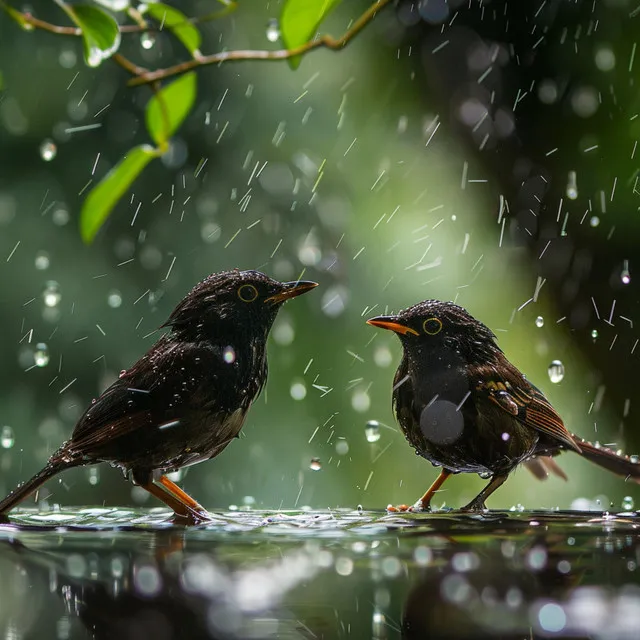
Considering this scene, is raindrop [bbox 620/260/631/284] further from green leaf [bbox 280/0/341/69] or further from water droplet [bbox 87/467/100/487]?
green leaf [bbox 280/0/341/69]

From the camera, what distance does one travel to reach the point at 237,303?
244 centimetres

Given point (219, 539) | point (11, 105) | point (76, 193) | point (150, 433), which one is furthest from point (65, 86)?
point (219, 539)

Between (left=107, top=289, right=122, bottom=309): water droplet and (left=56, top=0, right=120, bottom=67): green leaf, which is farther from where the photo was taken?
(left=107, top=289, right=122, bottom=309): water droplet

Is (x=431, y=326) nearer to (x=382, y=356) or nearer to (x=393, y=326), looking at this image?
(x=393, y=326)

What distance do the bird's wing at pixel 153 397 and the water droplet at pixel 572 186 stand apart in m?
2.71

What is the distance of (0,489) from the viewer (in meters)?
4.67

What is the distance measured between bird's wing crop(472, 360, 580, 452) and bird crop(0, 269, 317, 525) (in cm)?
61

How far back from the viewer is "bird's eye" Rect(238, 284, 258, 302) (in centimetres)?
244

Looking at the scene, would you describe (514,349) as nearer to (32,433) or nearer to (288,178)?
(288,178)

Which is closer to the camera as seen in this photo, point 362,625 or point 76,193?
point 362,625

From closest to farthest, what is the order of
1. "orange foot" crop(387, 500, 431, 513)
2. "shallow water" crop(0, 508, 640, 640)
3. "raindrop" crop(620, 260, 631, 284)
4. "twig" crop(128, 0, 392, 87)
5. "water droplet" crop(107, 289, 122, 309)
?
"shallow water" crop(0, 508, 640, 640), "twig" crop(128, 0, 392, 87), "orange foot" crop(387, 500, 431, 513), "raindrop" crop(620, 260, 631, 284), "water droplet" crop(107, 289, 122, 309)

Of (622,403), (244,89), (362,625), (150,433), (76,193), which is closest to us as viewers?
(362,625)

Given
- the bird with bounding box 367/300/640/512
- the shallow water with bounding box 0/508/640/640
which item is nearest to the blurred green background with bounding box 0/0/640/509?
the bird with bounding box 367/300/640/512

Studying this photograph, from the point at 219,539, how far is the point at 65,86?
3878 mm
